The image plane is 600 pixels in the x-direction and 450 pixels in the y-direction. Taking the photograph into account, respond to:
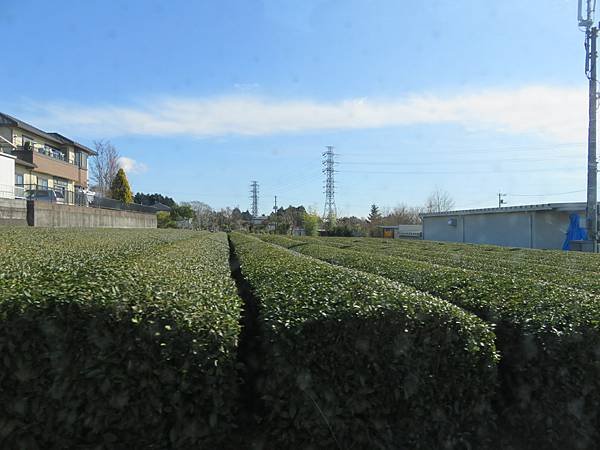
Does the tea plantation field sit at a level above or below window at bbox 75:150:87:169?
below

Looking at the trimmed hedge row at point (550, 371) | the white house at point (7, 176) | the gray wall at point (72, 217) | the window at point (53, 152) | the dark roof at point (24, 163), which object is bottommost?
the trimmed hedge row at point (550, 371)

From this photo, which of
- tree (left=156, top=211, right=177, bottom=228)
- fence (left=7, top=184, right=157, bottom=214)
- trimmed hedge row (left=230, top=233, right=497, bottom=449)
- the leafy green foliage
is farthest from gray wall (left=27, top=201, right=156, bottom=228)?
the leafy green foliage

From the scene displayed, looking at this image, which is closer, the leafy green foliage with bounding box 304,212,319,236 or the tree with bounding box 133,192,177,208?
the leafy green foliage with bounding box 304,212,319,236

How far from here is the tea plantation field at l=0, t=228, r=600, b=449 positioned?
3.11 m

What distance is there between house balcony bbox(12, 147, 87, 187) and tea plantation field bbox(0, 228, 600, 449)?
31.4 m

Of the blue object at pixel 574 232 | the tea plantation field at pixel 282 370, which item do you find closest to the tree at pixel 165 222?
the blue object at pixel 574 232

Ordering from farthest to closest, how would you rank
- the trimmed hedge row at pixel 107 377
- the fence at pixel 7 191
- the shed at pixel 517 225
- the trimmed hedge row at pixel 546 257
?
the shed at pixel 517 225 < the fence at pixel 7 191 < the trimmed hedge row at pixel 546 257 < the trimmed hedge row at pixel 107 377

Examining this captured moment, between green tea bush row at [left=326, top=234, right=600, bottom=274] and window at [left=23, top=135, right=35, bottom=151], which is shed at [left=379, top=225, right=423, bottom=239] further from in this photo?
window at [left=23, top=135, right=35, bottom=151]

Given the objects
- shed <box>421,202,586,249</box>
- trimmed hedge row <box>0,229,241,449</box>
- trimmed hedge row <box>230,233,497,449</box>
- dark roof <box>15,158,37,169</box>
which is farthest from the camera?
dark roof <box>15,158,37,169</box>

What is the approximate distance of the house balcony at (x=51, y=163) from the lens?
102ft

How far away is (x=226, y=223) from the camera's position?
64.5m

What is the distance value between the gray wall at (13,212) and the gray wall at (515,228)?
26.7m

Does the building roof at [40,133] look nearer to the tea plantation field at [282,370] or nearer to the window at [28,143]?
the window at [28,143]

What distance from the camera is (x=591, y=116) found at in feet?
62.4
